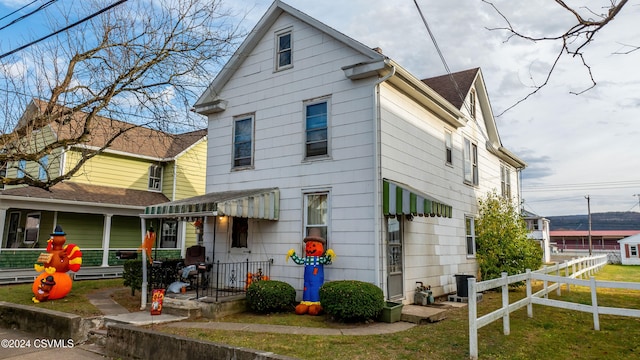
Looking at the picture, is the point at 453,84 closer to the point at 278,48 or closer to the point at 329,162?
the point at 278,48

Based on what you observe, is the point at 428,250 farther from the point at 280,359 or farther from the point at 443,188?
the point at 280,359

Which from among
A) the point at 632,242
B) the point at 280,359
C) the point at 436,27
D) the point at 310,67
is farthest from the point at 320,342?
the point at 632,242

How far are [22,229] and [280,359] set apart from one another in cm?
1822

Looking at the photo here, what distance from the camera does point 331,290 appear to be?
8.73 metres

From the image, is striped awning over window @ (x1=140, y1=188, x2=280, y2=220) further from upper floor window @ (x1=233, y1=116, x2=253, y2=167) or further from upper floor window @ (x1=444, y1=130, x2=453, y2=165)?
upper floor window @ (x1=444, y1=130, x2=453, y2=165)

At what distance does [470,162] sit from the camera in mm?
15828

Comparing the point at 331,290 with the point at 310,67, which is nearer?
the point at 331,290

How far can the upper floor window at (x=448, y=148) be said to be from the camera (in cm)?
1398

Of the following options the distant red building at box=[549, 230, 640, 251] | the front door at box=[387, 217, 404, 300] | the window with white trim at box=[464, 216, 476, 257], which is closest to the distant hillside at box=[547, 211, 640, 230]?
the distant red building at box=[549, 230, 640, 251]

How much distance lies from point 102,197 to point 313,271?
13.4 meters

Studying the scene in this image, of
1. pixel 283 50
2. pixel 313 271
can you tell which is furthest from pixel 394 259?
pixel 283 50

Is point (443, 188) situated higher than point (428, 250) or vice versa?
point (443, 188)

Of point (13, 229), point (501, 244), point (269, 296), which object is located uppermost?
point (13, 229)

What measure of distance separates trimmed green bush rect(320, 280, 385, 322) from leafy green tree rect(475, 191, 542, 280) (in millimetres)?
7752
